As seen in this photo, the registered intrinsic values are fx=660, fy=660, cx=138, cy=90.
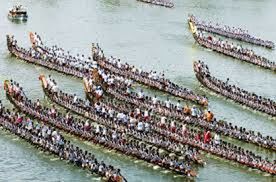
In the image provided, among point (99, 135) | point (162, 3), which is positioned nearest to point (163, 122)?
point (99, 135)

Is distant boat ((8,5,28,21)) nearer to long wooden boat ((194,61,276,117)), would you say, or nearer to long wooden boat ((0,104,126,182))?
long wooden boat ((194,61,276,117))

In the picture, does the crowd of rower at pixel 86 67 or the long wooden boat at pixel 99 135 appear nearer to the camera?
the long wooden boat at pixel 99 135

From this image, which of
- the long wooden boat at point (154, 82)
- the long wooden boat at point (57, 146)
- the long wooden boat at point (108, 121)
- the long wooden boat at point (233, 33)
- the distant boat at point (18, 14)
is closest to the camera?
the long wooden boat at point (57, 146)

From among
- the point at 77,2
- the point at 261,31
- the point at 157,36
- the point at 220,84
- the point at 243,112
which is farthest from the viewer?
the point at 77,2

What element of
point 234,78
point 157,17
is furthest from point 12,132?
point 157,17

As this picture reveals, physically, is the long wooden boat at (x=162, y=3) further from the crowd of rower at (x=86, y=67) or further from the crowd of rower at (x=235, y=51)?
the crowd of rower at (x=86, y=67)

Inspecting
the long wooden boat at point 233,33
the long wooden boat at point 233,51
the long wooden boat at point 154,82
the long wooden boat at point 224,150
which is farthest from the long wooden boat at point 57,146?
the long wooden boat at point 233,33

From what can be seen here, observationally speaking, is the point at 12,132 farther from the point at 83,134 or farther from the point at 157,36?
the point at 157,36

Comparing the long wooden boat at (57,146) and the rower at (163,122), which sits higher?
the rower at (163,122)
